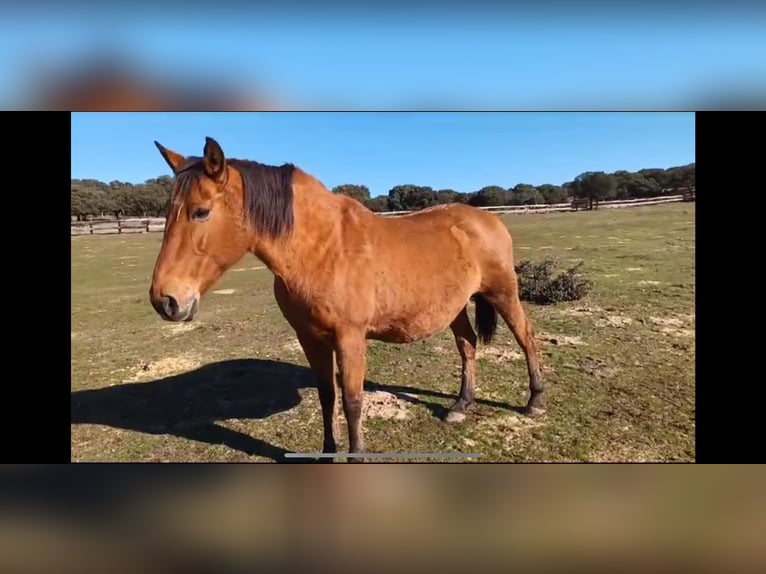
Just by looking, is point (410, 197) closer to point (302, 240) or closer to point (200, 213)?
point (302, 240)

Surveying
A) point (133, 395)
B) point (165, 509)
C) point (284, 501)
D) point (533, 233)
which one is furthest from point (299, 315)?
point (533, 233)

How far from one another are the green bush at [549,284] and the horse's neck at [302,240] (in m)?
2.31

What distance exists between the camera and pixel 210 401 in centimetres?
316

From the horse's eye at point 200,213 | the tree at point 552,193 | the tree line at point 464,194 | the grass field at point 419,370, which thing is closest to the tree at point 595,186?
the tree line at point 464,194

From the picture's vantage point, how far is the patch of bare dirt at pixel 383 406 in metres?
3.00

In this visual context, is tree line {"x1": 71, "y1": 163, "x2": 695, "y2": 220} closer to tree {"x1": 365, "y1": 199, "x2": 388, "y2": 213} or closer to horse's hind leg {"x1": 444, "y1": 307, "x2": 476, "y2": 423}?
tree {"x1": 365, "y1": 199, "x2": 388, "y2": 213}

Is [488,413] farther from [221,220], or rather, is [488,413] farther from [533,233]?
[221,220]

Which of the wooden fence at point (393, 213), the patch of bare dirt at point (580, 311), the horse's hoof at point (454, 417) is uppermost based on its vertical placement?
the wooden fence at point (393, 213)

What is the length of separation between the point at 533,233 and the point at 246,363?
8.62 ft

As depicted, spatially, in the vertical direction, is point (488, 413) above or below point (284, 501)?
above

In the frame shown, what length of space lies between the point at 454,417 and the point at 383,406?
506mm

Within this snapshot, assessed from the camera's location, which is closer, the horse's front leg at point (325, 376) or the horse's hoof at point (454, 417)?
the horse's front leg at point (325, 376)

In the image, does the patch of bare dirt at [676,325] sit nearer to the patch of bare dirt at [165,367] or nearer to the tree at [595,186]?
the tree at [595,186]

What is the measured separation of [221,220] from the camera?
2064mm
